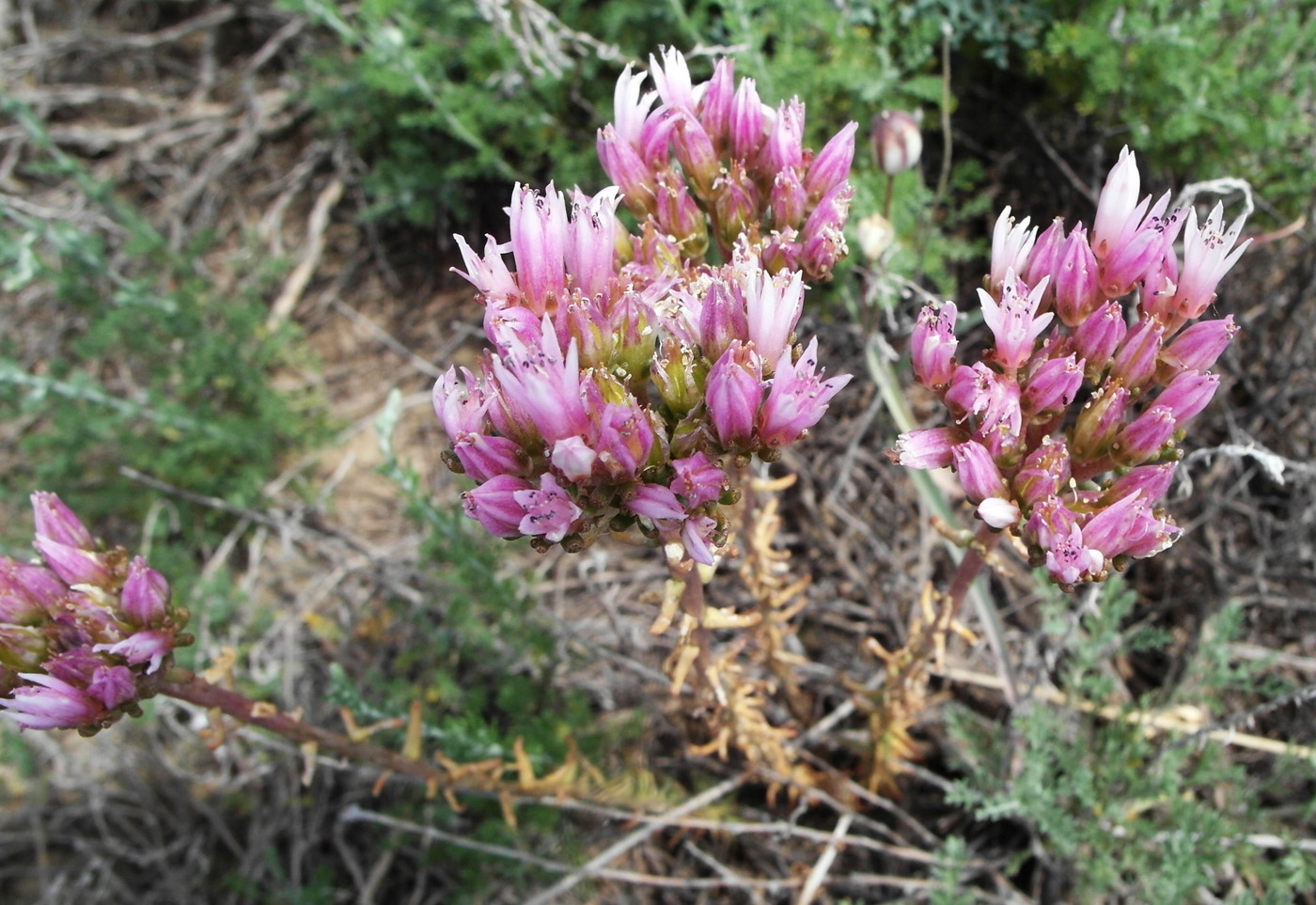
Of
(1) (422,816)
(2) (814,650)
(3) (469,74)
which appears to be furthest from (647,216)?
(3) (469,74)

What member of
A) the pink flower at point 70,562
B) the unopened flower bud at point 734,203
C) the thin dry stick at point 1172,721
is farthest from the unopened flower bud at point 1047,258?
the pink flower at point 70,562

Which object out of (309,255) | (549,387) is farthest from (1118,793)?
(309,255)

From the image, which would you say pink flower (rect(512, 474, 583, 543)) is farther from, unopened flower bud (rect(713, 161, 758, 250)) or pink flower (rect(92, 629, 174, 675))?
pink flower (rect(92, 629, 174, 675))

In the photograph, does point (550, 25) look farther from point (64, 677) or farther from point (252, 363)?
point (64, 677)

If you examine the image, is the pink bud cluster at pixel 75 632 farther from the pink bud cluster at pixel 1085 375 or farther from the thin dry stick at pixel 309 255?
the thin dry stick at pixel 309 255

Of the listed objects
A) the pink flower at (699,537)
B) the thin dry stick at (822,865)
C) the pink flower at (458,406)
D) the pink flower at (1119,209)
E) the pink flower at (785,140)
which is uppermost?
the pink flower at (785,140)

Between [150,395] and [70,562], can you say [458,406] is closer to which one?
[70,562]
